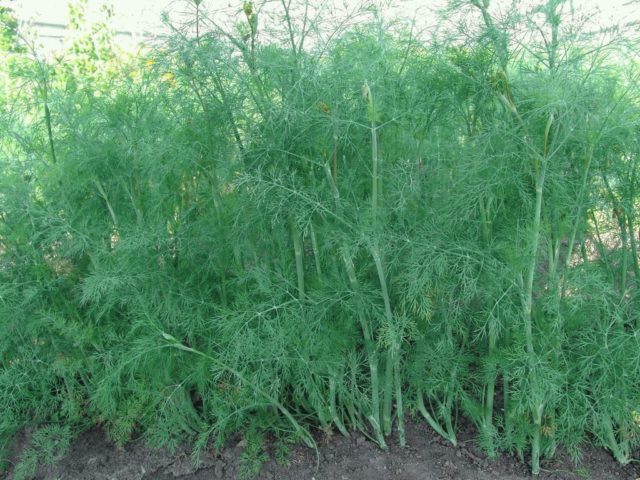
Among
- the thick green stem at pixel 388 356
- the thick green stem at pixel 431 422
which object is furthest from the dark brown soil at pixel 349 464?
the thick green stem at pixel 388 356

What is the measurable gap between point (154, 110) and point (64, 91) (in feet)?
2.10

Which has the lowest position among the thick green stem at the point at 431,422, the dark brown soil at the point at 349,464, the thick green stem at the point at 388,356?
the dark brown soil at the point at 349,464

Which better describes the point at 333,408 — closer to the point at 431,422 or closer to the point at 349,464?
the point at 349,464

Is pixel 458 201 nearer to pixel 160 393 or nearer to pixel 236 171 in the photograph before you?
pixel 236 171

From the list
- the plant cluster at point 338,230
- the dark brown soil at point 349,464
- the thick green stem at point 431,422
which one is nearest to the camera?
the plant cluster at point 338,230

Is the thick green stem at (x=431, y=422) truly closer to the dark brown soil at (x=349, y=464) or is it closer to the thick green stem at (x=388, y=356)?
the dark brown soil at (x=349, y=464)

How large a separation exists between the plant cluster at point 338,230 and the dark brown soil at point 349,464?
109 mm

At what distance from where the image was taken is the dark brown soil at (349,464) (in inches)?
121

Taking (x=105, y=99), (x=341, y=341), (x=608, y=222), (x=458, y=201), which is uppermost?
(x=105, y=99)

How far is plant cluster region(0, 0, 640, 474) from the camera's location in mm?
2729

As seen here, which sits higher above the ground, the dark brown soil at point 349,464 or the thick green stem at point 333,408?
the thick green stem at point 333,408

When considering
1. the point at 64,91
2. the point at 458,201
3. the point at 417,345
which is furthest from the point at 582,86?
the point at 64,91

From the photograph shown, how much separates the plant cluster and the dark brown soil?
109 millimetres

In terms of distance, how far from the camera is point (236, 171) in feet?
9.64
